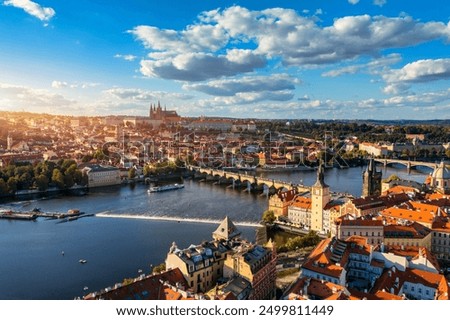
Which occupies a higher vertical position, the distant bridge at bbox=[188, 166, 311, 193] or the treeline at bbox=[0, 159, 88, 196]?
the treeline at bbox=[0, 159, 88, 196]

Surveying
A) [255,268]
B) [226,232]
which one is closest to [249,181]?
[226,232]

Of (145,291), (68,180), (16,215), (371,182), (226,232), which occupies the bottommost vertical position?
(16,215)

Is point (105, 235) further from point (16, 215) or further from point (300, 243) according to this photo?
point (300, 243)

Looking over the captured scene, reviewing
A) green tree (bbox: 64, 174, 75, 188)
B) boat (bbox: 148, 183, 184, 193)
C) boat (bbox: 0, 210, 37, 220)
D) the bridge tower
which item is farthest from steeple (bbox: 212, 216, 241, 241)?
green tree (bbox: 64, 174, 75, 188)

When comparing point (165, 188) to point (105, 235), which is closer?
point (105, 235)

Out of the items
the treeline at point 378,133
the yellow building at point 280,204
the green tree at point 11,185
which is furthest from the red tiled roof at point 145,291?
the treeline at point 378,133

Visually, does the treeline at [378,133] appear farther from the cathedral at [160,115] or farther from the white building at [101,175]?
the white building at [101,175]

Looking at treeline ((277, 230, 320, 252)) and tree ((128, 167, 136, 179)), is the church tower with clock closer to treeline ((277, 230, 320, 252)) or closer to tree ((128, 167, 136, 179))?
treeline ((277, 230, 320, 252))
